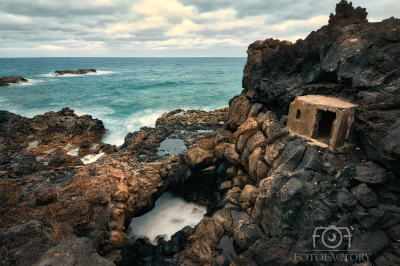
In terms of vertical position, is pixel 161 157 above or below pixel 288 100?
below

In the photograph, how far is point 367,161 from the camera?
8.80 metres

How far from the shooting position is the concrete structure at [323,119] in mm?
9633

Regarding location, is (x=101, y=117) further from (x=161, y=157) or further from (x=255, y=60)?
(x=255, y=60)

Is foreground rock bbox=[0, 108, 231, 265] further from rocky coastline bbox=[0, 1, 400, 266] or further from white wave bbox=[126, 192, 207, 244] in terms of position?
white wave bbox=[126, 192, 207, 244]

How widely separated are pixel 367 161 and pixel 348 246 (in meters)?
3.62

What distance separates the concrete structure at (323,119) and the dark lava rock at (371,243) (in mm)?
3883

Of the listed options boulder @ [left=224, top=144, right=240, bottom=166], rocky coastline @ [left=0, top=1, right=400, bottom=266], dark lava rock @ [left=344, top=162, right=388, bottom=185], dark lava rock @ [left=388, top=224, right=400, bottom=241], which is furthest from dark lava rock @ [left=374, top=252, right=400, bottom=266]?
boulder @ [left=224, top=144, right=240, bottom=166]

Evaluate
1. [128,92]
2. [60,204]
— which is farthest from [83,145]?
[128,92]

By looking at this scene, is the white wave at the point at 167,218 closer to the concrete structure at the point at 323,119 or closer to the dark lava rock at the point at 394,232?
the concrete structure at the point at 323,119

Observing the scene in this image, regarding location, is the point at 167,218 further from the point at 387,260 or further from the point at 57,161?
the point at 387,260

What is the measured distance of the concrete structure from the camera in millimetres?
9633

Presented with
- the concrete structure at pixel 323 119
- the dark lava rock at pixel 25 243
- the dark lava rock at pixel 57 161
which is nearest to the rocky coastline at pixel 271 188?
the dark lava rock at pixel 25 243

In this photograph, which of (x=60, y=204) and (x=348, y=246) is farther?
(x=60, y=204)
